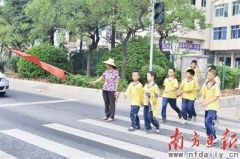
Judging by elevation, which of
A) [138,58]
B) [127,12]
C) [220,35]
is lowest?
[138,58]

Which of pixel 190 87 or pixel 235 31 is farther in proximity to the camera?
pixel 235 31

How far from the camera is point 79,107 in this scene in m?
11.1

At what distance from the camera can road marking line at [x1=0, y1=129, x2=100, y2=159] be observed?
567 centimetres

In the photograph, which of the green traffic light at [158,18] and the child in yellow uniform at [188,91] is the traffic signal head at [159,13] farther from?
the child in yellow uniform at [188,91]

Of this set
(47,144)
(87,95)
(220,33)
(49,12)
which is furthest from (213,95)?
(220,33)

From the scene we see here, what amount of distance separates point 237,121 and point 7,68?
63.1 feet

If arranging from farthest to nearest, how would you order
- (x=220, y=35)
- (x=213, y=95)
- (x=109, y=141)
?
(x=220, y=35), (x=109, y=141), (x=213, y=95)

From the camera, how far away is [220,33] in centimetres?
4034

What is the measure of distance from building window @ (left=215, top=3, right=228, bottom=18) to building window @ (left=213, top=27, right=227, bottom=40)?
66.0 inches

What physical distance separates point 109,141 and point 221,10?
3692 centimetres

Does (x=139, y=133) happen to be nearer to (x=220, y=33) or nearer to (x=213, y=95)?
(x=213, y=95)

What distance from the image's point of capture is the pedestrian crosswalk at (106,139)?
579 centimetres

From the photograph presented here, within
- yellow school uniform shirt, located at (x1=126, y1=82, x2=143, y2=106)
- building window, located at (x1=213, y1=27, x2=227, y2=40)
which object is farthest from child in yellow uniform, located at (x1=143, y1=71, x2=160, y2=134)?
building window, located at (x1=213, y1=27, x2=227, y2=40)

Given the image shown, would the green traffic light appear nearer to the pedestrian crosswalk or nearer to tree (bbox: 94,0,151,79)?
tree (bbox: 94,0,151,79)
